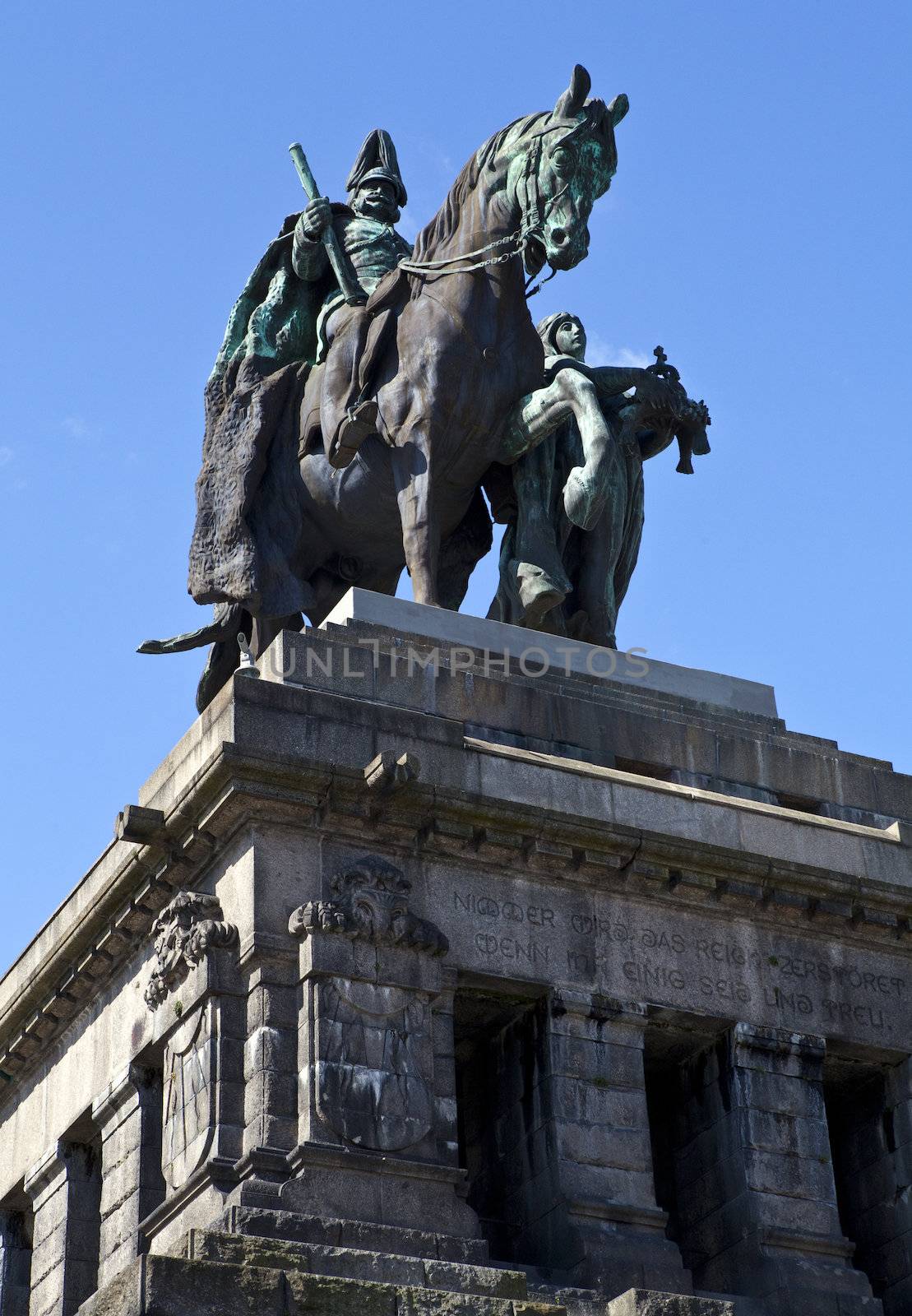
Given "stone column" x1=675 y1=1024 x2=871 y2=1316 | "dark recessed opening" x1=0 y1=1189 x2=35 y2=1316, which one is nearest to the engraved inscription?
"stone column" x1=675 y1=1024 x2=871 y2=1316

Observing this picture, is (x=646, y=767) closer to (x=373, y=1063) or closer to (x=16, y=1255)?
(x=373, y=1063)

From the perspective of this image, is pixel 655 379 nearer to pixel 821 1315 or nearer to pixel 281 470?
pixel 281 470

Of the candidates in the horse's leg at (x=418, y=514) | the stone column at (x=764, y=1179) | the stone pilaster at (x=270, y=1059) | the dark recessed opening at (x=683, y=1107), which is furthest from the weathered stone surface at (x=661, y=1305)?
the horse's leg at (x=418, y=514)

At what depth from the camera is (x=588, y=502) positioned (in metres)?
25.3

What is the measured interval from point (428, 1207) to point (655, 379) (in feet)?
34.1

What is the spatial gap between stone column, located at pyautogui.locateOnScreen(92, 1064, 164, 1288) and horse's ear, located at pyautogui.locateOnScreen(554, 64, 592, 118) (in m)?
10.6

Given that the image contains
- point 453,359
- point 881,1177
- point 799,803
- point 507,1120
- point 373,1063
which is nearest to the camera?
point 373,1063

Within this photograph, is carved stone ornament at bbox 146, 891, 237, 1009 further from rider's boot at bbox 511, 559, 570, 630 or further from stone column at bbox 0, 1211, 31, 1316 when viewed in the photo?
rider's boot at bbox 511, 559, 570, 630

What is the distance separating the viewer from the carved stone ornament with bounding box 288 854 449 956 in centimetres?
2100

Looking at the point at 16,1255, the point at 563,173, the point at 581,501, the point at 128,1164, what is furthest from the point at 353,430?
the point at 16,1255

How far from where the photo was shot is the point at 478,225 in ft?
85.4

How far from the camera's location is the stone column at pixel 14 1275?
2528 centimetres

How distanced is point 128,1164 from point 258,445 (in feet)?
27.0

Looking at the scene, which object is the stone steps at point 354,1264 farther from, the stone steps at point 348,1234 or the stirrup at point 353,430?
the stirrup at point 353,430
